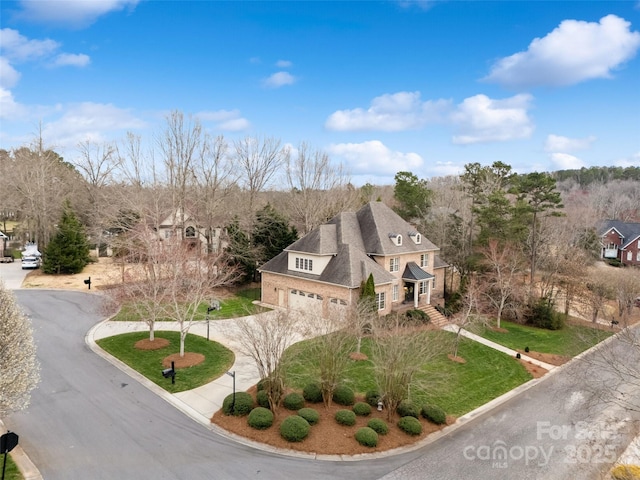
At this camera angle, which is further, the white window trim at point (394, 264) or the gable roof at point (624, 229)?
the gable roof at point (624, 229)

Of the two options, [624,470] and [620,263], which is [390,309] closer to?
[624,470]

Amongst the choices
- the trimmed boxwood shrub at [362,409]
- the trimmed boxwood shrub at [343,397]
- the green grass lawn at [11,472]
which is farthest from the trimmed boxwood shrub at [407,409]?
the green grass lawn at [11,472]

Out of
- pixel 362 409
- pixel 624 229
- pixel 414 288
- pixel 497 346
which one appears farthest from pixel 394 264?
pixel 624 229

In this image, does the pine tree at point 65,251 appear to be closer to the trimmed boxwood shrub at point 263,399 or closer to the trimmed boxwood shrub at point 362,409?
the trimmed boxwood shrub at point 263,399

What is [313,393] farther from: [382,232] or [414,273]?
[382,232]

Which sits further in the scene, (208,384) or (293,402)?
(208,384)

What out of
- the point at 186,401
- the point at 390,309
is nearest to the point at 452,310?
the point at 390,309
